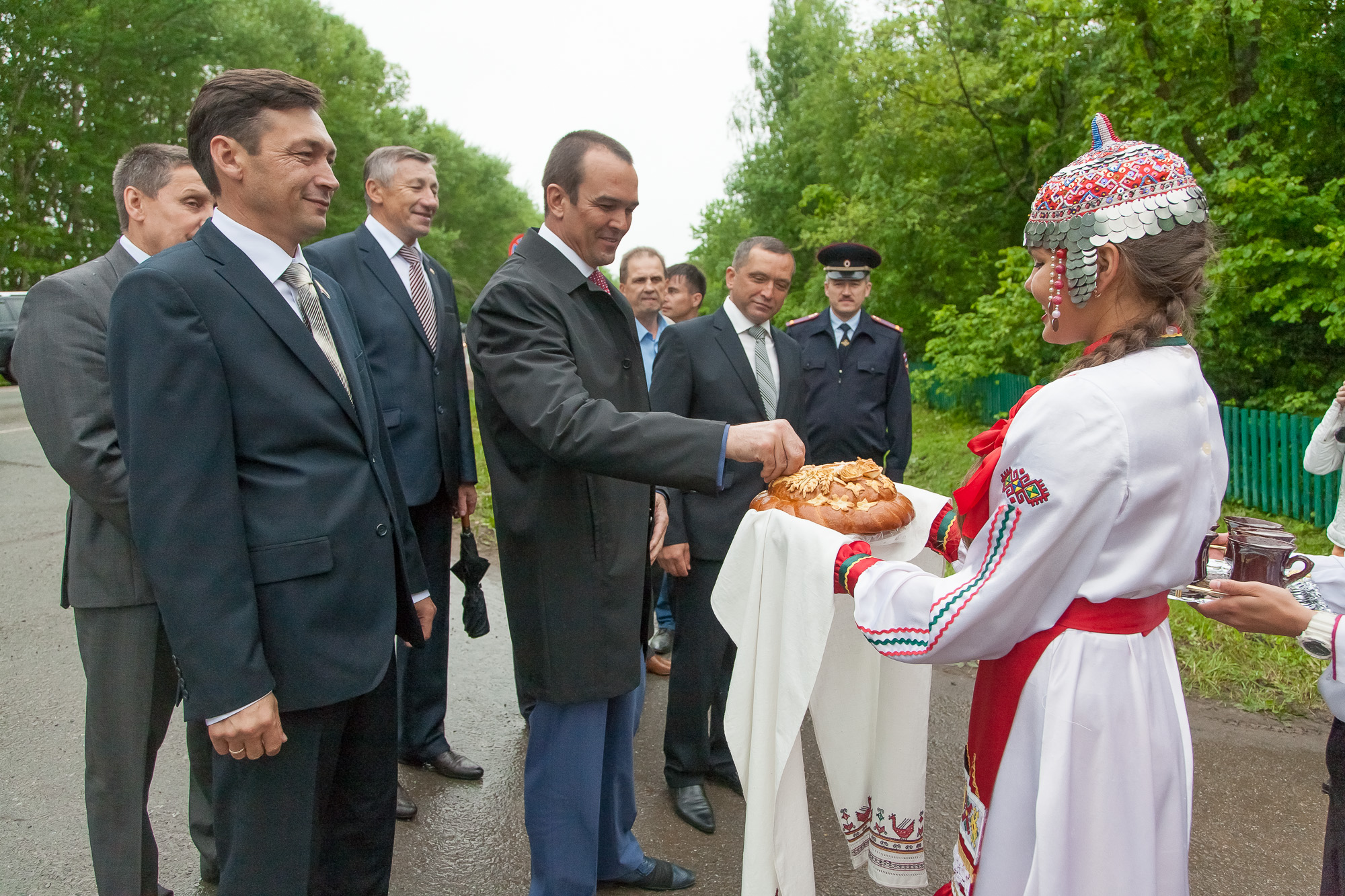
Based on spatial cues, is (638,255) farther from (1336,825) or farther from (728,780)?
(1336,825)

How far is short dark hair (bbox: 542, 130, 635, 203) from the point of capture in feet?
8.74

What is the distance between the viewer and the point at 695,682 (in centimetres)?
381

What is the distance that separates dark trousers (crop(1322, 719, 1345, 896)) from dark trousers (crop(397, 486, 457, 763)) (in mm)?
3180

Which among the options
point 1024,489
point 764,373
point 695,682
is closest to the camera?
point 1024,489

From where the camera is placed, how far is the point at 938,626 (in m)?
1.86

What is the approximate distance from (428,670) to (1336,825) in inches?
129

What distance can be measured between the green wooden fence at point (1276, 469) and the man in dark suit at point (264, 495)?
8.11 meters

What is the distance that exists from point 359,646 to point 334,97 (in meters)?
39.5

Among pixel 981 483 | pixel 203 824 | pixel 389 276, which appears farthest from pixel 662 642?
pixel 981 483

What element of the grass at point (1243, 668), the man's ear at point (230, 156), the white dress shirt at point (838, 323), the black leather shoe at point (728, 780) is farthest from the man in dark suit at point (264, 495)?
the grass at point (1243, 668)

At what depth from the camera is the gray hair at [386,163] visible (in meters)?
4.19

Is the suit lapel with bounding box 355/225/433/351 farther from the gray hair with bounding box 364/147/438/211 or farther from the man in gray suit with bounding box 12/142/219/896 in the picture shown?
the man in gray suit with bounding box 12/142/219/896

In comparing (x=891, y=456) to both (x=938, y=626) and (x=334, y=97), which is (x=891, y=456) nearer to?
(x=938, y=626)

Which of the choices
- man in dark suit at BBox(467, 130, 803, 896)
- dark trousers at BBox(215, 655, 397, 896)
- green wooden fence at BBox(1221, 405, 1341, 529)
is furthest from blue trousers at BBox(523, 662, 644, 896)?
green wooden fence at BBox(1221, 405, 1341, 529)
